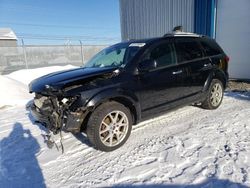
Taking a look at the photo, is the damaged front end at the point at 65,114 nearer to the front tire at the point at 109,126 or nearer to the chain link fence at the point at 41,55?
the front tire at the point at 109,126

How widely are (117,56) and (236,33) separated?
20.9 ft

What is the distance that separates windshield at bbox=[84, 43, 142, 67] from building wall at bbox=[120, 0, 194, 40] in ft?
20.4

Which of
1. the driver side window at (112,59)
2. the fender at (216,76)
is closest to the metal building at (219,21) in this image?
the fender at (216,76)

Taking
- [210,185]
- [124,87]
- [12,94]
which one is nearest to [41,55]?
[12,94]

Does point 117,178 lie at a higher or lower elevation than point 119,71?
lower

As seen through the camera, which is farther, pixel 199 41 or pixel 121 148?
pixel 199 41

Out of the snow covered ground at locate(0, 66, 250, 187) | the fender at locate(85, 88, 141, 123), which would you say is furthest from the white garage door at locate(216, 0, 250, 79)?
the fender at locate(85, 88, 141, 123)

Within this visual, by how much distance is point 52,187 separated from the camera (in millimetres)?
3080

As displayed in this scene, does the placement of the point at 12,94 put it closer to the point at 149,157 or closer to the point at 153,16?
the point at 149,157

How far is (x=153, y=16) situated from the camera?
12039 mm

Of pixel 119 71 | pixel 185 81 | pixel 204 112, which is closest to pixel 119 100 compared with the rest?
pixel 119 71

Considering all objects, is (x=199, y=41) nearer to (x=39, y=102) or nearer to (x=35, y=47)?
(x=39, y=102)

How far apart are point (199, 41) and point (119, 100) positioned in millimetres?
2653

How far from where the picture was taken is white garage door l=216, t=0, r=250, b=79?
8805 mm
